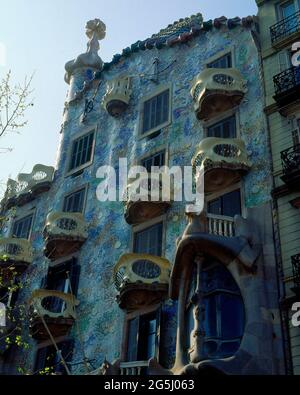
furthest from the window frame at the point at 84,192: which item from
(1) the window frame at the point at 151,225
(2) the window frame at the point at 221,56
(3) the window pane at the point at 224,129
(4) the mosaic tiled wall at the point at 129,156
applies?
(2) the window frame at the point at 221,56

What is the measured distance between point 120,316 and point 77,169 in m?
9.86

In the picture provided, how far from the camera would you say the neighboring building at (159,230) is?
59.9 feet

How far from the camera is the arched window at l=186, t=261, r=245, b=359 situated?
685 inches

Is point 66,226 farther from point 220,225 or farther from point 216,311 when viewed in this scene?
point 216,311

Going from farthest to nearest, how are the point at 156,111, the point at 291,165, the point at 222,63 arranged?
the point at 156,111 < the point at 222,63 < the point at 291,165

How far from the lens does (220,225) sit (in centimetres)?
1953

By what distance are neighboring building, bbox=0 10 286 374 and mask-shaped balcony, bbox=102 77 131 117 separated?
7 centimetres

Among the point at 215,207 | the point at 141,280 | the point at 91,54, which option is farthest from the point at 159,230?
the point at 91,54

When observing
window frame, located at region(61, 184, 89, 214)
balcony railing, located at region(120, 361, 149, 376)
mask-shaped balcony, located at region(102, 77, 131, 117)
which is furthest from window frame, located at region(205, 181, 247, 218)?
mask-shaped balcony, located at region(102, 77, 131, 117)

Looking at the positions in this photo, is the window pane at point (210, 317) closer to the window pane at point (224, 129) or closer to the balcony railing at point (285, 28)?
the window pane at point (224, 129)

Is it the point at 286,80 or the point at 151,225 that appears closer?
the point at 286,80

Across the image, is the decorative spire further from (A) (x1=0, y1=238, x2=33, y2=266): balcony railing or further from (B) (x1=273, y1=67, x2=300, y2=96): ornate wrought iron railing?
(B) (x1=273, y1=67, x2=300, y2=96): ornate wrought iron railing

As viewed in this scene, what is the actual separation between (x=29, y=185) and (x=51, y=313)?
33.3 ft
